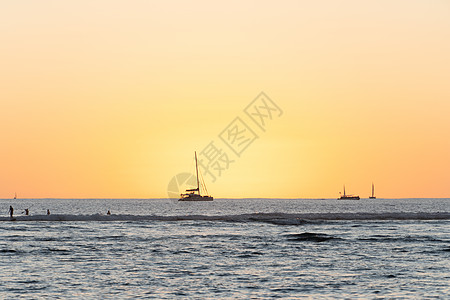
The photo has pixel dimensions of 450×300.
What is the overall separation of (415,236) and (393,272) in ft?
104

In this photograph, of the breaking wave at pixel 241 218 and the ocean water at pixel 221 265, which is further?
the breaking wave at pixel 241 218

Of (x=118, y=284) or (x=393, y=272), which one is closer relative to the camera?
(x=118, y=284)

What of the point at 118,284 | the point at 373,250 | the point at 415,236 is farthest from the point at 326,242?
the point at 118,284

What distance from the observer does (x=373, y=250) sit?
5362cm

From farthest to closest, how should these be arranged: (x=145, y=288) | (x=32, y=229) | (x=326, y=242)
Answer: (x=32, y=229), (x=326, y=242), (x=145, y=288)

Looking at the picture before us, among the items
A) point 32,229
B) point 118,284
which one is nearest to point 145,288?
point 118,284

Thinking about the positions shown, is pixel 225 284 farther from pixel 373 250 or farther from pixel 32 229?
pixel 32 229

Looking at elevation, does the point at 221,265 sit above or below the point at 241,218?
below

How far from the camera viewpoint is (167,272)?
3962 centimetres

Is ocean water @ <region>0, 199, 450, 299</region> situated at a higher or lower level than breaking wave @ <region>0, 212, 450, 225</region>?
lower

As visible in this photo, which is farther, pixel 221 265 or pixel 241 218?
pixel 241 218

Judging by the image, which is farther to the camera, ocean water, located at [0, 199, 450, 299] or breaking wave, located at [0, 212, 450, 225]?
breaking wave, located at [0, 212, 450, 225]

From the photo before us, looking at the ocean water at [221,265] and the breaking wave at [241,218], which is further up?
the breaking wave at [241,218]

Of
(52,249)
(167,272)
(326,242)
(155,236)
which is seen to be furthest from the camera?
(155,236)
